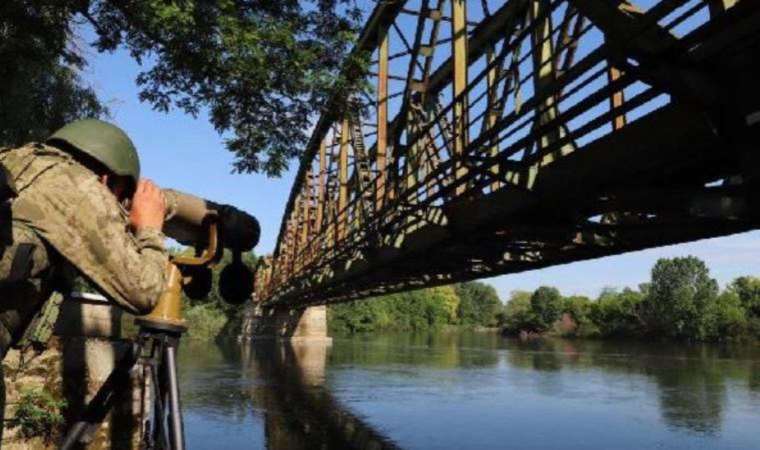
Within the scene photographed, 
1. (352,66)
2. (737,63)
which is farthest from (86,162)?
(352,66)

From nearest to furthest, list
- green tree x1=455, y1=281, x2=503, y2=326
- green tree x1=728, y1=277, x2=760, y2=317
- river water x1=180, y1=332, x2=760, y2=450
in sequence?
river water x1=180, y1=332, x2=760, y2=450, green tree x1=728, y1=277, x2=760, y2=317, green tree x1=455, y1=281, x2=503, y2=326

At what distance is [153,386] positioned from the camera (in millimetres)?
2750

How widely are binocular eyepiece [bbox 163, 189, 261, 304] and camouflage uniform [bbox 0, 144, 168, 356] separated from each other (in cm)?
34

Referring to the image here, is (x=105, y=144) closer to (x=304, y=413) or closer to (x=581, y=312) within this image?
(x=304, y=413)

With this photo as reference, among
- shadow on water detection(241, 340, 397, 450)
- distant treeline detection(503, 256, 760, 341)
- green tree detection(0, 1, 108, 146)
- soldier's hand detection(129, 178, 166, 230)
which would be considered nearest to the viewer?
soldier's hand detection(129, 178, 166, 230)

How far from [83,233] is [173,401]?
0.67 meters

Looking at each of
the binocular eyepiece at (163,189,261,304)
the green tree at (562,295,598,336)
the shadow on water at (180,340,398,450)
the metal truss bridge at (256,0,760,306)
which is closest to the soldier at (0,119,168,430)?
the binocular eyepiece at (163,189,261,304)

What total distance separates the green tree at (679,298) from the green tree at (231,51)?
86664 mm

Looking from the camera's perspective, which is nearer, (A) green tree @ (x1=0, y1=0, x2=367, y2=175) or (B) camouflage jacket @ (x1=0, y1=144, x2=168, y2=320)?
(B) camouflage jacket @ (x1=0, y1=144, x2=168, y2=320)

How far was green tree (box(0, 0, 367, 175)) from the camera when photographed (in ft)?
25.6

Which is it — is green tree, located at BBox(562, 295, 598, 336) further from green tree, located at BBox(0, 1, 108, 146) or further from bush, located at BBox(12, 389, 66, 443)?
bush, located at BBox(12, 389, 66, 443)

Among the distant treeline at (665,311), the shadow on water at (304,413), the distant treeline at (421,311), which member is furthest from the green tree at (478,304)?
the shadow on water at (304,413)

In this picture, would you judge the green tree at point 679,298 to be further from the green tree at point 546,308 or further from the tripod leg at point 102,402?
the tripod leg at point 102,402

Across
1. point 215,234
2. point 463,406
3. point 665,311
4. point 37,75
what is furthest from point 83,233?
point 665,311
